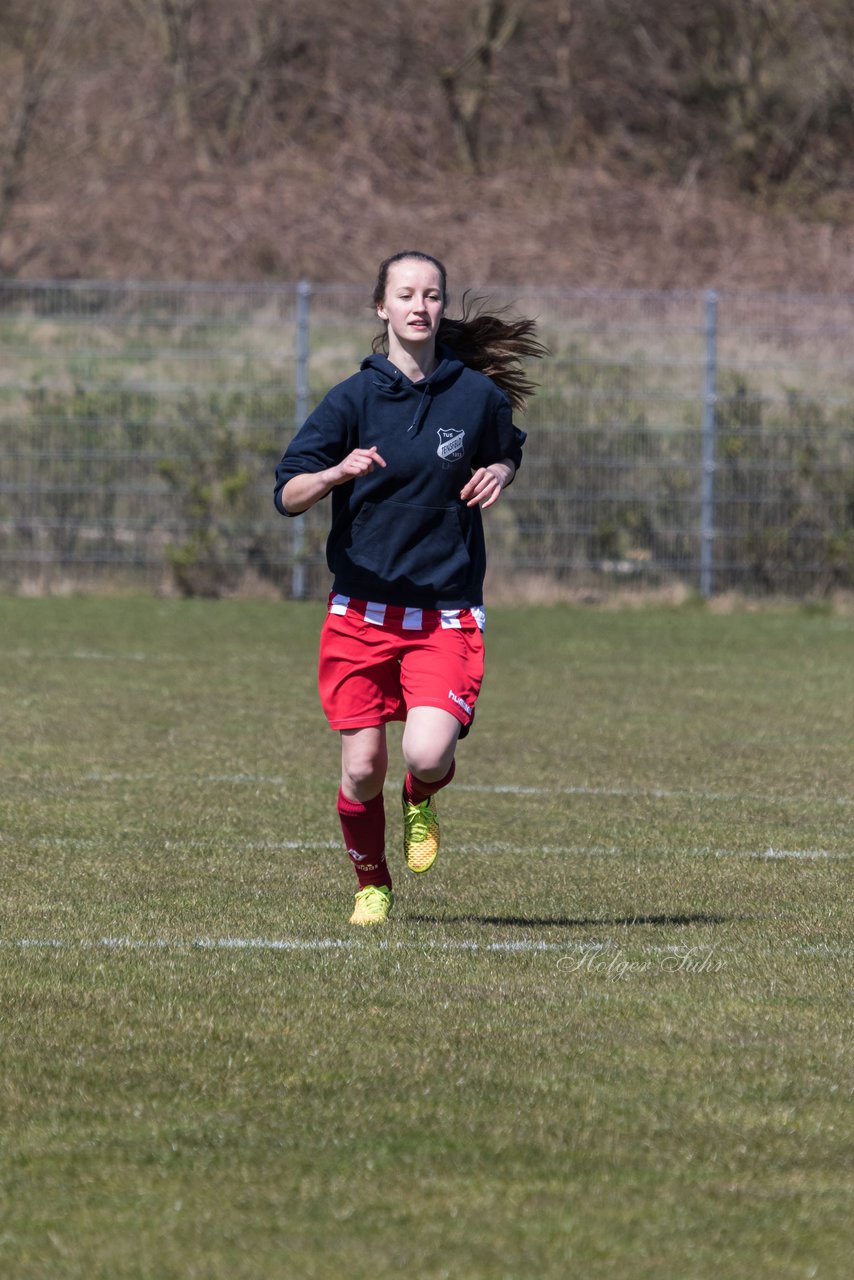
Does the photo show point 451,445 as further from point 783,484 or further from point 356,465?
point 783,484

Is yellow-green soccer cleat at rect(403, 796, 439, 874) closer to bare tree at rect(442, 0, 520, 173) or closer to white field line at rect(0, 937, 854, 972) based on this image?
white field line at rect(0, 937, 854, 972)

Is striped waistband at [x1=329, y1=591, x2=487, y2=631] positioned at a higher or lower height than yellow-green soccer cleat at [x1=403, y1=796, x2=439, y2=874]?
higher

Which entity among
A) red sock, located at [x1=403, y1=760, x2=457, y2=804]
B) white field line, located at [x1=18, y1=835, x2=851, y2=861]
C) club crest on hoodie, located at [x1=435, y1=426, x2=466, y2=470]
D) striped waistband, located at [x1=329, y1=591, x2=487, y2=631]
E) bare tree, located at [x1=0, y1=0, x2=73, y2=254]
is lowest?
white field line, located at [x1=18, y1=835, x2=851, y2=861]

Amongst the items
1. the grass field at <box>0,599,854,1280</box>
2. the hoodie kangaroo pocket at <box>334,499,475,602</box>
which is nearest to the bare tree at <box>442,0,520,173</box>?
the grass field at <box>0,599,854,1280</box>

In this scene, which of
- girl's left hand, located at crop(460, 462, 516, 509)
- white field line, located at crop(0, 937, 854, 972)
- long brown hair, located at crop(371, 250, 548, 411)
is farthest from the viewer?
long brown hair, located at crop(371, 250, 548, 411)

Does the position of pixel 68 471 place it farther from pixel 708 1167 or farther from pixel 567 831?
pixel 708 1167

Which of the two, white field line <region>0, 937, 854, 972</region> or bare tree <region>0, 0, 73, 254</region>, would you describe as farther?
bare tree <region>0, 0, 73, 254</region>

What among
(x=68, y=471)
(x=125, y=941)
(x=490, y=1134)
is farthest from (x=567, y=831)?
(x=68, y=471)

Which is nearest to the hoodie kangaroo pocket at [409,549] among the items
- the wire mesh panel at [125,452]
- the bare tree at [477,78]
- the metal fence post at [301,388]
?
the metal fence post at [301,388]

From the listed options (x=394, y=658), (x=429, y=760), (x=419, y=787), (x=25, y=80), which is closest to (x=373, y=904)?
(x=419, y=787)

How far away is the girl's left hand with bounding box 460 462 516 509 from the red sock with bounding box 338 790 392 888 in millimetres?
967

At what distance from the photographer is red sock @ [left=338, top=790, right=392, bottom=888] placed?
6125 millimetres

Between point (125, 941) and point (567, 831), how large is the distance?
252 cm

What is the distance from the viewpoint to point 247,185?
2955cm
